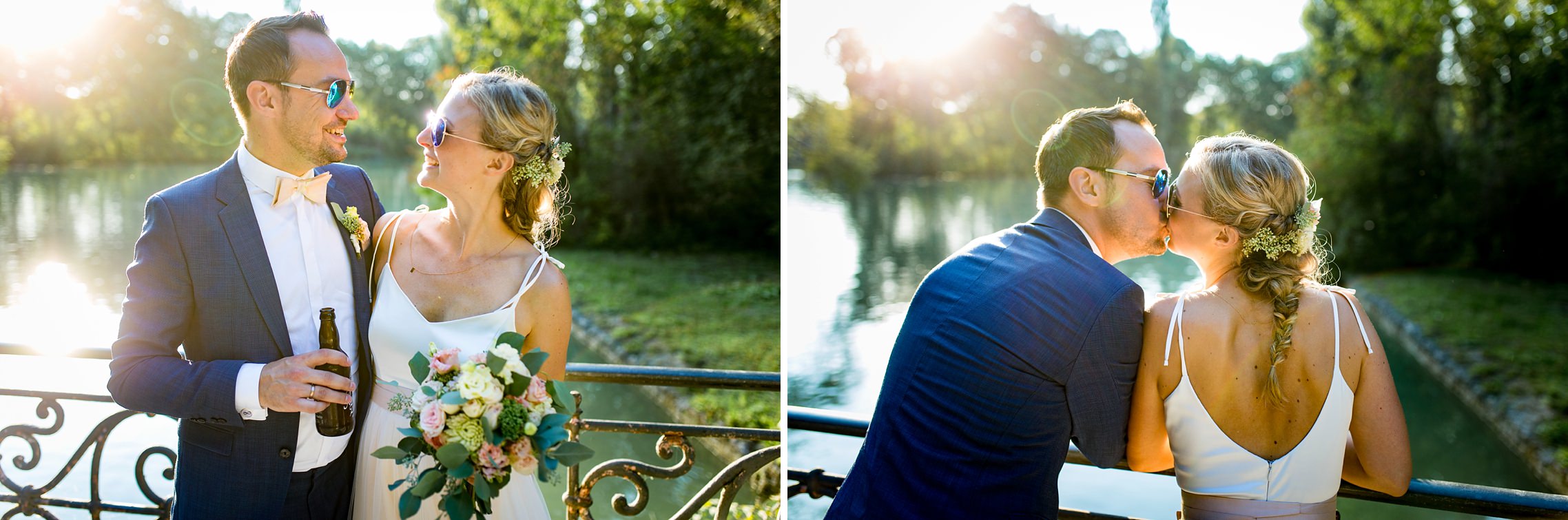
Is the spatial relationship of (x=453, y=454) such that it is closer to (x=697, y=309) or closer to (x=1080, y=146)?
(x=1080, y=146)

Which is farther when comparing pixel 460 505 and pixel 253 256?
pixel 253 256

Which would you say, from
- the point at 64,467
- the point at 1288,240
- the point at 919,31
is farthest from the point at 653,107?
the point at 1288,240

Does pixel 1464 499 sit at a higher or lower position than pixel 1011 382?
lower

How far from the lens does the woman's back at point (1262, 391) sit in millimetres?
2021

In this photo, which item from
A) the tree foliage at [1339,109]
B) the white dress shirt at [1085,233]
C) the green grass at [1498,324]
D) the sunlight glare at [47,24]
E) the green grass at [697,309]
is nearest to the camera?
the white dress shirt at [1085,233]

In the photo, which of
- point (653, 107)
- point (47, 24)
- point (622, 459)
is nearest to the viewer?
point (622, 459)

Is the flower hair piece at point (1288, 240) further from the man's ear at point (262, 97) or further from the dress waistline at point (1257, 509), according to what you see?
the man's ear at point (262, 97)

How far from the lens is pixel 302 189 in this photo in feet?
7.47

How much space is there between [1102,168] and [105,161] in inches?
761

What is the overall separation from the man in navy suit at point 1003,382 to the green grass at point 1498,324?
8.95 metres

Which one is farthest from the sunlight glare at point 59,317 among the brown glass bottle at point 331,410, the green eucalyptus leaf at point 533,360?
the green eucalyptus leaf at point 533,360

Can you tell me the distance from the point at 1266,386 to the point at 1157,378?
22 cm

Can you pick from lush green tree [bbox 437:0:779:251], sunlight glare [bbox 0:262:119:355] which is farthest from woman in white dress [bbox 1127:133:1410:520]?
sunlight glare [bbox 0:262:119:355]

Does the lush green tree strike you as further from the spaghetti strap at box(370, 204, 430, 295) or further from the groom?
the groom
